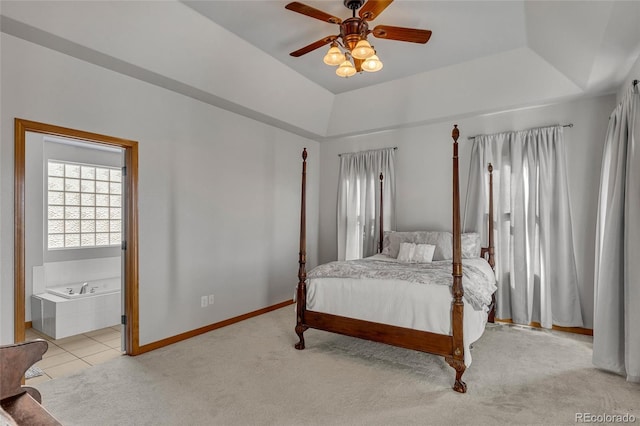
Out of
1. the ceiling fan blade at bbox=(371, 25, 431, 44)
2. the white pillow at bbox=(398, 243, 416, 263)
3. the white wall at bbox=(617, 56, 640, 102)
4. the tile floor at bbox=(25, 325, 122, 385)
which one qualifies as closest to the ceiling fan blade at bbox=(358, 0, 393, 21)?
the ceiling fan blade at bbox=(371, 25, 431, 44)

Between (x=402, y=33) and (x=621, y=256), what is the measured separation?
2.54 m

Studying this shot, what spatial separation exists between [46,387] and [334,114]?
4.56 metres

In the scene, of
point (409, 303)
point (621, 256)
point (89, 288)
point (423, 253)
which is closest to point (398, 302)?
point (409, 303)

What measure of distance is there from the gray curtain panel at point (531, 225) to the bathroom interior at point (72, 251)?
14.3 ft

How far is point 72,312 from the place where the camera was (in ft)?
12.9

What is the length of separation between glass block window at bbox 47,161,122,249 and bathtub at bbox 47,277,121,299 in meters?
0.58

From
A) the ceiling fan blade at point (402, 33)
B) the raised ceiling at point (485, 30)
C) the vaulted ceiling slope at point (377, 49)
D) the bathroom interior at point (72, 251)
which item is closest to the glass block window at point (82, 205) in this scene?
the bathroom interior at point (72, 251)

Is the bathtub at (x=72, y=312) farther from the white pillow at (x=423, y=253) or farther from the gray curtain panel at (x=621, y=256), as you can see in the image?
the gray curtain panel at (x=621, y=256)

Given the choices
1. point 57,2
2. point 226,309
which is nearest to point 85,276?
point 226,309

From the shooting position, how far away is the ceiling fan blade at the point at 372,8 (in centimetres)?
234

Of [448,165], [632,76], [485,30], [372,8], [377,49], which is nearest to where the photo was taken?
[372,8]

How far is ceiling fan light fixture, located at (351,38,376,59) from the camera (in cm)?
249

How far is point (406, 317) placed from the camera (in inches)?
112

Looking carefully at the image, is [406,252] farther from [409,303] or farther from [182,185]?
[182,185]
